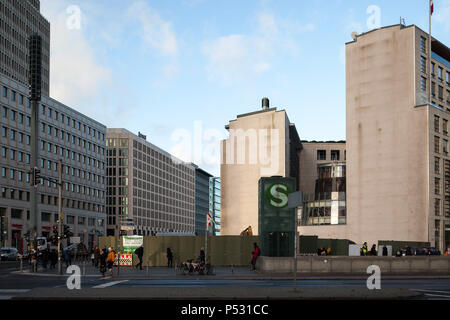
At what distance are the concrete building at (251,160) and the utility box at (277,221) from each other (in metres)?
68.3

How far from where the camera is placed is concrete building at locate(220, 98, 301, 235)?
10781cm

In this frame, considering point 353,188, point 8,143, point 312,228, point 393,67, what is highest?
point 393,67

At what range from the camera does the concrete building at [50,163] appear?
90188mm

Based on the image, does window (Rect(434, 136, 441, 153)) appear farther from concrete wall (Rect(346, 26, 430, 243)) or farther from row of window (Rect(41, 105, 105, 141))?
row of window (Rect(41, 105, 105, 141))

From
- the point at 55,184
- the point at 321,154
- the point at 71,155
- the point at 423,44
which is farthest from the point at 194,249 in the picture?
the point at 321,154

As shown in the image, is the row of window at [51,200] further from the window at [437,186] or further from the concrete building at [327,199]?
the window at [437,186]

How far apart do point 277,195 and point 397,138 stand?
54.5 meters

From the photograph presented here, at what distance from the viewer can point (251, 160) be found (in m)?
113
